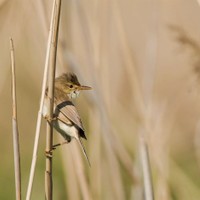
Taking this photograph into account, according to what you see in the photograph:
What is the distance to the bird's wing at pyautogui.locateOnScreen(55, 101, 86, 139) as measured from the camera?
3.05m

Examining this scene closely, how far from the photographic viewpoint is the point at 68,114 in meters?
3.05

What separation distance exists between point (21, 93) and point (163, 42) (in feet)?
4.06

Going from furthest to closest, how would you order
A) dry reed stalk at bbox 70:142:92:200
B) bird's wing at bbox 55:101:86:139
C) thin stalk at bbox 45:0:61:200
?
dry reed stalk at bbox 70:142:92:200, bird's wing at bbox 55:101:86:139, thin stalk at bbox 45:0:61:200

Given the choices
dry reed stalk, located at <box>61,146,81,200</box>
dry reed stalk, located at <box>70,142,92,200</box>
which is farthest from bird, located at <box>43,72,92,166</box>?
dry reed stalk, located at <box>61,146,81,200</box>

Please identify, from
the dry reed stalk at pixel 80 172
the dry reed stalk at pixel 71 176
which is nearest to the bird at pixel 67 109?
the dry reed stalk at pixel 80 172

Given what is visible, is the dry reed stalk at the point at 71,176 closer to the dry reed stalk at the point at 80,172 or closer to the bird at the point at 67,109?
the dry reed stalk at the point at 80,172

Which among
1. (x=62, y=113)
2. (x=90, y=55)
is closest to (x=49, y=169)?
(x=62, y=113)

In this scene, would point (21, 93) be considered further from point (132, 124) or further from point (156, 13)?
point (156, 13)

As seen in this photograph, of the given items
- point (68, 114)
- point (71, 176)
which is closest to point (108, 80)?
point (71, 176)

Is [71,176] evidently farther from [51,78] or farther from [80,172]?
[51,78]

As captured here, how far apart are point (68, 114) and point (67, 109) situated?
0.08ft

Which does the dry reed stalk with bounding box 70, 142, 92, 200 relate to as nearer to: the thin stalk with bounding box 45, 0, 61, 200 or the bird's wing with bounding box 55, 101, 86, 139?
the bird's wing with bounding box 55, 101, 86, 139

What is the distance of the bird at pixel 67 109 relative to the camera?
3051mm

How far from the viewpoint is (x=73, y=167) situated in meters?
3.48
